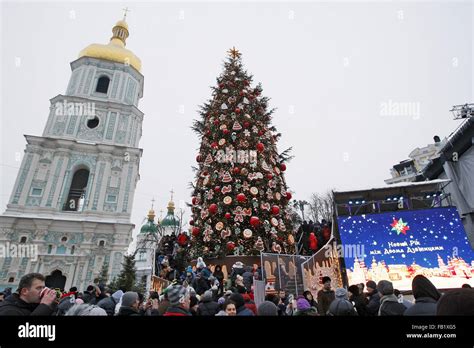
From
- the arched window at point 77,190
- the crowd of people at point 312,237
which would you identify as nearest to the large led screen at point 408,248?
the crowd of people at point 312,237

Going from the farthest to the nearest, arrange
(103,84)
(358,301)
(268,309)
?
(103,84)
(358,301)
(268,309)

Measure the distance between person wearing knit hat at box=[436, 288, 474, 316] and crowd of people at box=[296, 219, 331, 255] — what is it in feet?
26.2

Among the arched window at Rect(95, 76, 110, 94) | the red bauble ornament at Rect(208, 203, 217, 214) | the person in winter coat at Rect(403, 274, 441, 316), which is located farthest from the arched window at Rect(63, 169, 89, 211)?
the person in winter coat at Rect(403, 274, 441, 316)

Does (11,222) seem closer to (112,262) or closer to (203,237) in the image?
(112,262)

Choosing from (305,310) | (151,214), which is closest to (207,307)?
(305,310)

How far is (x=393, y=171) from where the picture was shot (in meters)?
38.3

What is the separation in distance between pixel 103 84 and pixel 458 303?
3528 cm

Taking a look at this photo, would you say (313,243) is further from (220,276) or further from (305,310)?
(305,310)

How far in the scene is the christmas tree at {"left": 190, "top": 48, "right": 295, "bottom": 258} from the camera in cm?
834

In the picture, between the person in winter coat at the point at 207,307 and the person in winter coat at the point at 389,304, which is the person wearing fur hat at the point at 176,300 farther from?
the person in winter coat at the point at 389,304

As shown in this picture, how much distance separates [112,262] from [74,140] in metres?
12.6

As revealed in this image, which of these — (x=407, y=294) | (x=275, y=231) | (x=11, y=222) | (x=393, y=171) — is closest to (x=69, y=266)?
(x=11, y=222)

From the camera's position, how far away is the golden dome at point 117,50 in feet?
99.9

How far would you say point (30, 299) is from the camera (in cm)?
263
